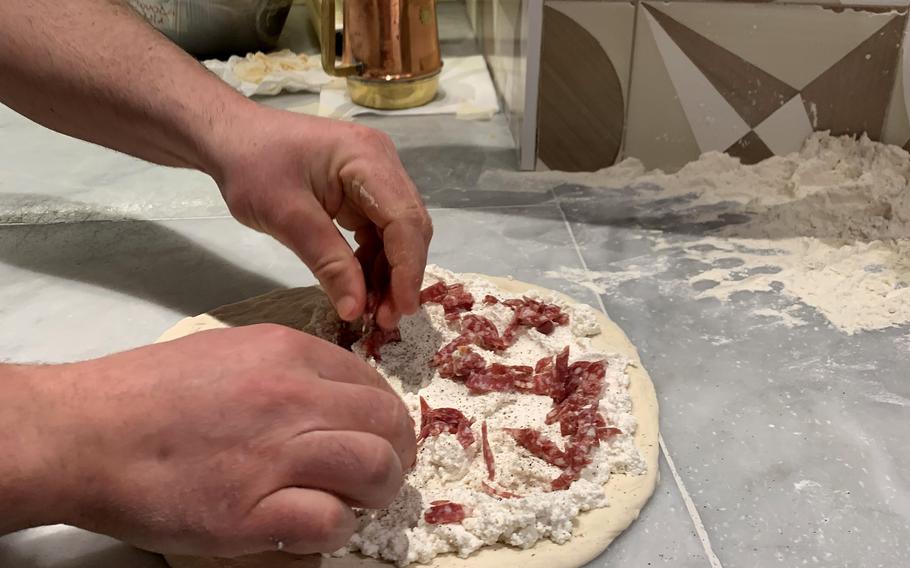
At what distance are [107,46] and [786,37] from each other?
109 cm

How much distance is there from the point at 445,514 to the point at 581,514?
141mm

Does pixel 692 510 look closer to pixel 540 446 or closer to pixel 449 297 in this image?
pixel 540 446

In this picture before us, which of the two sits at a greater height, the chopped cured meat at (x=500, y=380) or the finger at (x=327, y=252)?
the finger at (x=327, y=252)

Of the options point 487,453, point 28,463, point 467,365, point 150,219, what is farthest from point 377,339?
point 150,219

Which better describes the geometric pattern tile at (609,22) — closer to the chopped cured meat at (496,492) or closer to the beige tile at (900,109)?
the beige tile at (900,109)

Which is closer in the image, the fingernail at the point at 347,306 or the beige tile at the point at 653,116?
the fingernail at the point at 347,306

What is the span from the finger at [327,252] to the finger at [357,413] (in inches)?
8.9

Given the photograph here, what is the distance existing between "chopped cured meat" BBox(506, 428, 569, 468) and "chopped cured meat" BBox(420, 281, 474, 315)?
24 cm

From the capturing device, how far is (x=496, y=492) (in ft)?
2.69

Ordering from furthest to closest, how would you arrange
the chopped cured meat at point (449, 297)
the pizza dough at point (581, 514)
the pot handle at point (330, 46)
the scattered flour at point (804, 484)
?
the pot handle at point (330, 46)
the chopped cured meat at point (449, 297)
the scattered flour at point (804, 484)
the pizza dough at point (581, 514)

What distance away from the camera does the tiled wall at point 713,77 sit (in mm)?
1363

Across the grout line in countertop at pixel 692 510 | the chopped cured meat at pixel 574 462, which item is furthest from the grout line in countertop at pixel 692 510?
the chopped cured meat at pixel 574 462

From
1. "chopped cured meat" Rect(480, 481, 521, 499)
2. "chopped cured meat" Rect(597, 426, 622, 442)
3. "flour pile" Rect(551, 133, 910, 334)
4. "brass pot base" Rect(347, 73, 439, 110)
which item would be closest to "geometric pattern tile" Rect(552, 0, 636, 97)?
"flour pile" Rect(551, 133, 910, 334)

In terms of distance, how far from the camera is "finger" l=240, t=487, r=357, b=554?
641mm
